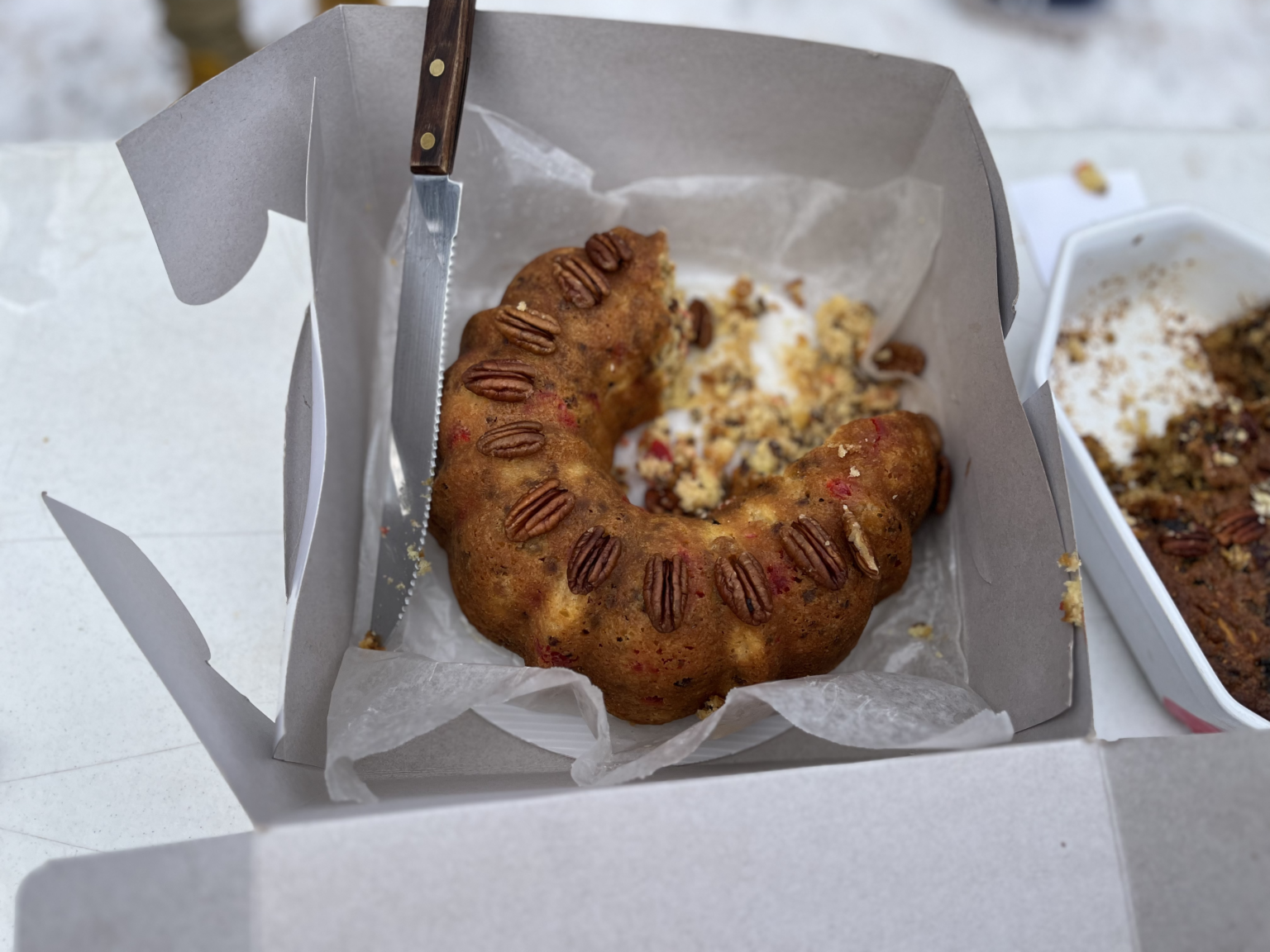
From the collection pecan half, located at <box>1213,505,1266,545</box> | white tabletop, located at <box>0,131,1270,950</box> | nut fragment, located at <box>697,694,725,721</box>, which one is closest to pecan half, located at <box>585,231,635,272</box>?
white tabletop, located at <box>0,131,1270,950</box>

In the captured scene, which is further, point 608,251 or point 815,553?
point 608,251

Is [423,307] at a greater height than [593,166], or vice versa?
[593,166]

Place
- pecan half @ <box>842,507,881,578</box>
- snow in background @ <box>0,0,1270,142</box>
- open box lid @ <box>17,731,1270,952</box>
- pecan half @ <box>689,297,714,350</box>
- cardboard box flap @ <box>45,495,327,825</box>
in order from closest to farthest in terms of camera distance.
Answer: open box lid @ <box>17,731,1270,952</box>
cardboard box flap @ <box>45,495,327,825</box>
pecan half @ <box>842,507,881,578</box>
pecan half @ <box>689,297,714,350</box>
snow in background @ <box>0,0,1270,142</box>

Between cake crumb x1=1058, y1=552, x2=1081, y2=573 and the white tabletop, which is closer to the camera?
cake crumb x1=1058, y1=552, x2=1081, y2=573

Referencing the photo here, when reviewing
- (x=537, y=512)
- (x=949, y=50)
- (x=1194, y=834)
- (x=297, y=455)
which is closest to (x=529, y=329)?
(x=537, y=512)

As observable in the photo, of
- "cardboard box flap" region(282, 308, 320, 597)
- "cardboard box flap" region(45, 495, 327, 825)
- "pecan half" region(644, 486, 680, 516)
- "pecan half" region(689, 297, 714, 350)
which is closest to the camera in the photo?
"cardboard box flap" region(45, 495, 327, 825)

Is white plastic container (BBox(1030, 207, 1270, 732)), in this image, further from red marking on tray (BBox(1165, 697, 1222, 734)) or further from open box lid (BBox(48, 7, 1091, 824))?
open box lid (BBox(48, 7, 1091, 824))

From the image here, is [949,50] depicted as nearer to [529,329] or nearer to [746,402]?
[746,402]

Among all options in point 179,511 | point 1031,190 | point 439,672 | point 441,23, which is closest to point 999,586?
point 439,672

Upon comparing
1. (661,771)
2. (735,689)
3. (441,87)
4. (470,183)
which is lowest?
(661,771)
